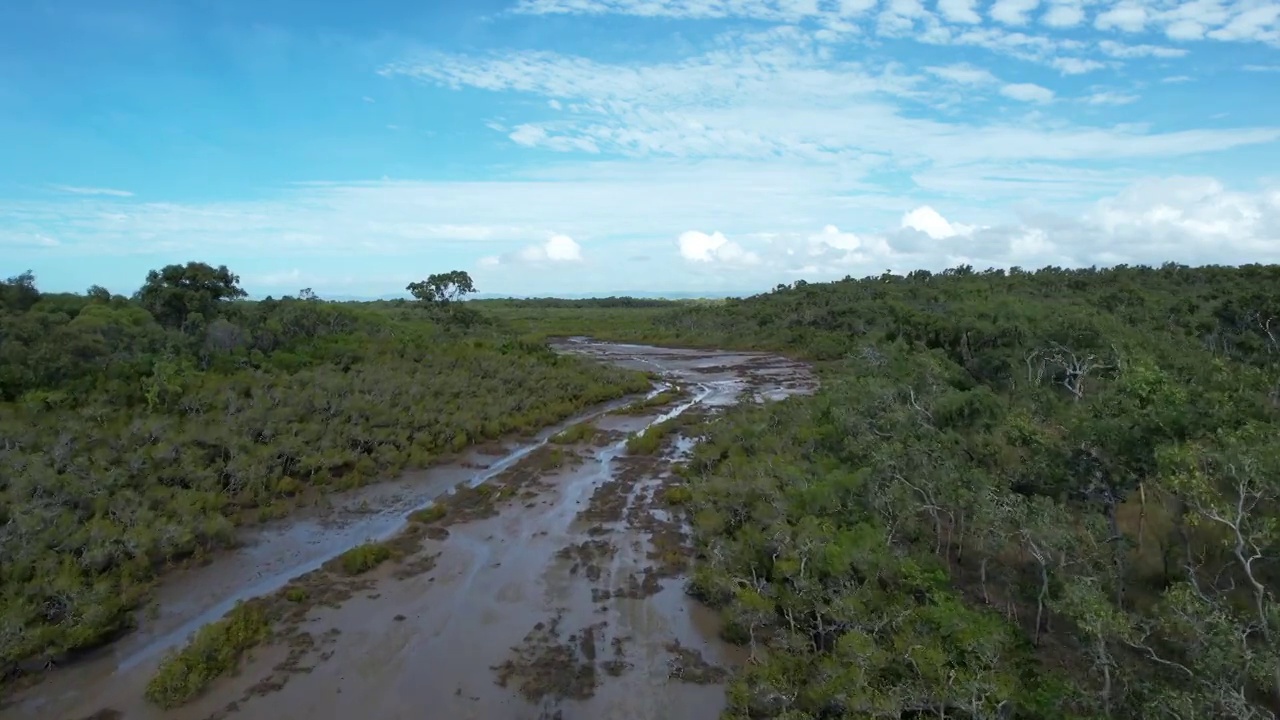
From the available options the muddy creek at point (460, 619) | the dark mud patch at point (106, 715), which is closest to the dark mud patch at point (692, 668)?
the muddy creek at point (460, 619)

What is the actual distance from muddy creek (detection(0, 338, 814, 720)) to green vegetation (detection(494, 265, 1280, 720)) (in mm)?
1592

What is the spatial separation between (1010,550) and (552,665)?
11766 mm

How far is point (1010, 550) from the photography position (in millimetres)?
18766

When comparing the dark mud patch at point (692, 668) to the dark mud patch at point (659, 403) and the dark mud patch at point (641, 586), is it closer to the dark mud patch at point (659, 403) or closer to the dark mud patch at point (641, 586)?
the dark mud patch at point (641, 586)

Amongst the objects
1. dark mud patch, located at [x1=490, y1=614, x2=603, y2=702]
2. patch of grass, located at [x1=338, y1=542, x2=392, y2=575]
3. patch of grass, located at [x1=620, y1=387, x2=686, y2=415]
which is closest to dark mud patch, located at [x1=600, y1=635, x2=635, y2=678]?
dark mud patch, located at [x1=490, y1=614, x2=603, y2=702]

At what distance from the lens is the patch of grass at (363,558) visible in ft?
73.7

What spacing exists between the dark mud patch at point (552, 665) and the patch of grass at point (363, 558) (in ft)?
21.9

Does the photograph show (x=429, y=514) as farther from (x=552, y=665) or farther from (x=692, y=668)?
(x=692, y=668)

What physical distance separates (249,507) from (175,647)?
9.89 m

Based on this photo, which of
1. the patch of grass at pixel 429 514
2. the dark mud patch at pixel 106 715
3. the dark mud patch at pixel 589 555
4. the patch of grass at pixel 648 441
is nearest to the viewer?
the dark mud patch at pixel 106 715

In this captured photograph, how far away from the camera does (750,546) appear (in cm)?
2036

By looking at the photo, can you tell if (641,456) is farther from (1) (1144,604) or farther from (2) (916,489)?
(1) (1144,604)

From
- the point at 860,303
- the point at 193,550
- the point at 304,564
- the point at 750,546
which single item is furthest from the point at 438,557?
the point at 860,303

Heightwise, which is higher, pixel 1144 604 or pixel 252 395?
pixel 252 395
